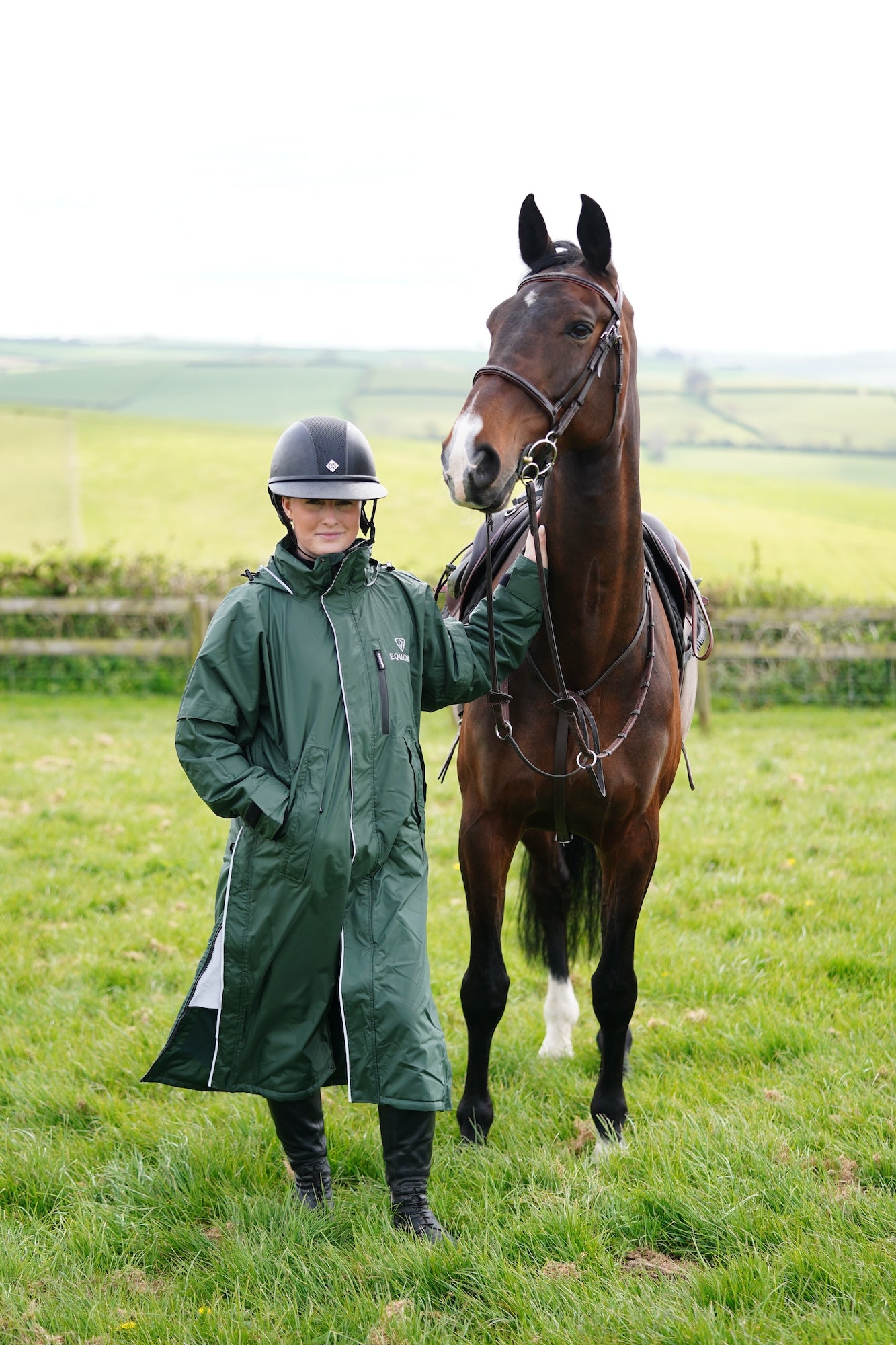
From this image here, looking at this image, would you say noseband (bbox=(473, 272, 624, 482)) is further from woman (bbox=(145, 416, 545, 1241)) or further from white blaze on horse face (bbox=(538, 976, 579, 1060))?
white blaze on horse face (bbox=(538, 976, 579, 1060))

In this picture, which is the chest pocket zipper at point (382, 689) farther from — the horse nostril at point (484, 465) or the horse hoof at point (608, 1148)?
the horse hoof at point (608, 1148)

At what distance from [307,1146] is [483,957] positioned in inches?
33.2

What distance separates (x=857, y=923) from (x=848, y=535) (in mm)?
30536

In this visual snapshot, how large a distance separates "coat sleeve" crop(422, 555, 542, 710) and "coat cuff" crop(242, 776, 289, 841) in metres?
0.69

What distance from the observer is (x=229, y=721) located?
3.04 metres

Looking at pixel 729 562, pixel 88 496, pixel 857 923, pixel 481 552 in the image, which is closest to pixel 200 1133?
pixel 481 552

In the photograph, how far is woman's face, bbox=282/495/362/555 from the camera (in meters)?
3.16

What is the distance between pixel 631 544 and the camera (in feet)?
11.7

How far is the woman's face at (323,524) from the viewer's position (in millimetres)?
3158

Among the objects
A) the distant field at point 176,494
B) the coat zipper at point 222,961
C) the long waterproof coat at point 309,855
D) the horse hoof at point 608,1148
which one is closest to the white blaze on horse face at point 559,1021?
the horse hoof at point 608,1148

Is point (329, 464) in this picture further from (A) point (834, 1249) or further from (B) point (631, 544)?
(A) point (834, 1249)

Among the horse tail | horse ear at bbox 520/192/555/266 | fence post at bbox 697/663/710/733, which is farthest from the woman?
fence post at bbox 697/663/710/733

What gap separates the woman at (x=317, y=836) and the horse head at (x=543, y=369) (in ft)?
1.49

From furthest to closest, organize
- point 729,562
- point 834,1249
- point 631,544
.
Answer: point 729,562, point 631,544, point 834,1249
